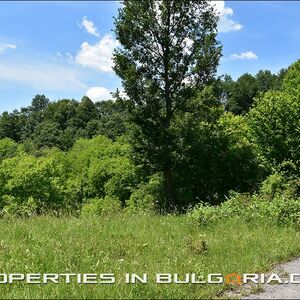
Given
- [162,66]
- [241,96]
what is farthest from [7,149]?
[162,66]

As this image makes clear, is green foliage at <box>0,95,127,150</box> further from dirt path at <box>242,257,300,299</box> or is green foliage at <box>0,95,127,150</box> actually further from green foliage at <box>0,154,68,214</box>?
dirt path at <box>242,257,300,299</box>

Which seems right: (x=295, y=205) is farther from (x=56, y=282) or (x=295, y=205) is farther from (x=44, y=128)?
(x=44, y=128)

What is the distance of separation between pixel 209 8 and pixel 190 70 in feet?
13.6

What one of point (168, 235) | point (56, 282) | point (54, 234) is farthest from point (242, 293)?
point (54, 234)

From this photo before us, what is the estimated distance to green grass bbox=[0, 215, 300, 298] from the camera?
5.83 metres

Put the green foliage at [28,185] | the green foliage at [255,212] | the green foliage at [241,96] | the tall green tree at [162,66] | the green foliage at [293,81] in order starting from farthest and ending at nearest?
the green foliage at [241,96] < the green foliage at [28,185] < the green foliage at [293,81] < the tall green tree at [162,66] < the green foliage at [255,212]

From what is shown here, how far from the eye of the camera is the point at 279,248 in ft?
28.2

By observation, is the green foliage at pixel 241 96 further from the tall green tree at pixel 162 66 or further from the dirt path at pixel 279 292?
the dirt path at pixel 279 292

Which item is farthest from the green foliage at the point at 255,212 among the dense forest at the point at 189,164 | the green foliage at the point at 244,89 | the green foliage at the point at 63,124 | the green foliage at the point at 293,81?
the green foliage at the point at 244,89

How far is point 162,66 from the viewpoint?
84.5 ft

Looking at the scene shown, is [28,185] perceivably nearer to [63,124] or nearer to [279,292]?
[279,292]

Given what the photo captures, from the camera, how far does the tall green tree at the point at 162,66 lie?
24.8 m

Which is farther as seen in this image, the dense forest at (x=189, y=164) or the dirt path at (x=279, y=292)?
the dense forest at (x=189, y=164)

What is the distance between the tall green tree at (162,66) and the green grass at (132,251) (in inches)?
536
